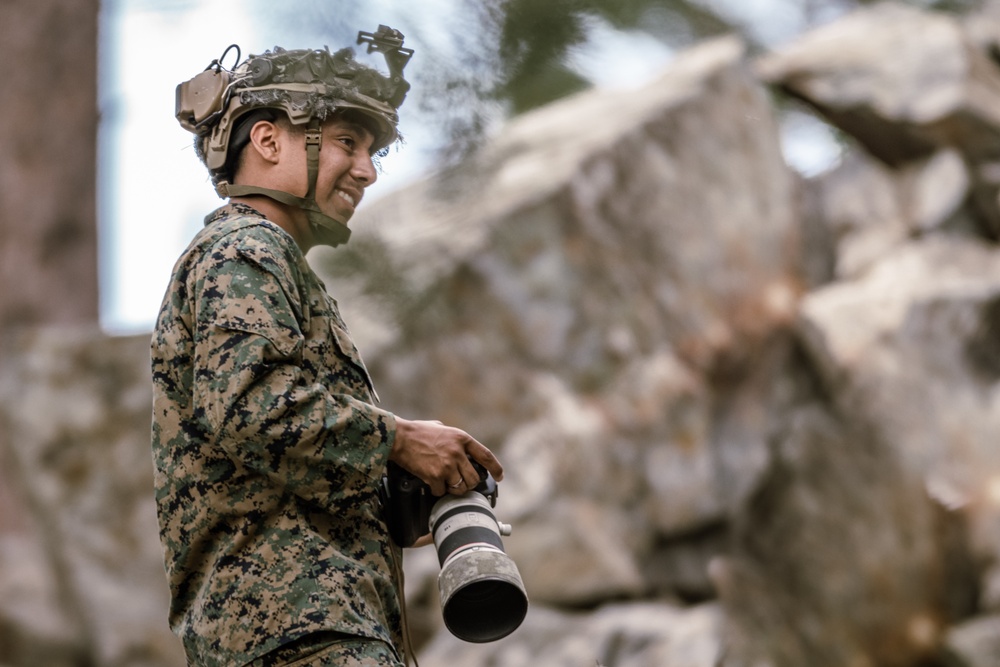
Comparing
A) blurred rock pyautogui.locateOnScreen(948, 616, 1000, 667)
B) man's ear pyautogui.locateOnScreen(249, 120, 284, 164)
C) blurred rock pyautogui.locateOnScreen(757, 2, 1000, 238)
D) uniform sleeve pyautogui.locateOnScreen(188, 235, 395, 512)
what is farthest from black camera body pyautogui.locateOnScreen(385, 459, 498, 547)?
blurred rock pyautogui.locateOnScreen(757, 2, 1000, 238)

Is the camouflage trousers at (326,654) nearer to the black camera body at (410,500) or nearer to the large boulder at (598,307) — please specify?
the black camera body at (410,500)

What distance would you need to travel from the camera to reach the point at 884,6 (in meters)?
8.77

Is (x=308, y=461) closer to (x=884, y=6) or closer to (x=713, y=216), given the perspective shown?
(x=713, y=216)

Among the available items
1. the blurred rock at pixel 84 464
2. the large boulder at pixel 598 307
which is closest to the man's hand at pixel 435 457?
the large boulder at pixel 598 307

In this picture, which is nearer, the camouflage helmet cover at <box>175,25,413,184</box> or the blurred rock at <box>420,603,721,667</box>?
the camouflage helmet cover at <box>175,25,413,184</box>

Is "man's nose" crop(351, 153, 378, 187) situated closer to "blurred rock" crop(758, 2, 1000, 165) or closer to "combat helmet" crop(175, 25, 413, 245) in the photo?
"combat helmet" crop(175, 25, 413, 245)

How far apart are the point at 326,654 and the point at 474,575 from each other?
0.23 m

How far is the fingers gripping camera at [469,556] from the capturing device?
1580mm

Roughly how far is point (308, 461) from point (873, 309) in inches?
235

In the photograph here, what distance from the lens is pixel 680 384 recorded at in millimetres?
6836

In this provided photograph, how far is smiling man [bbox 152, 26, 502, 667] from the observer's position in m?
1.61

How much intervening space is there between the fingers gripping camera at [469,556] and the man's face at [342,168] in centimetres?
41

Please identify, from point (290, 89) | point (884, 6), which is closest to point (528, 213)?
point (884, 6)

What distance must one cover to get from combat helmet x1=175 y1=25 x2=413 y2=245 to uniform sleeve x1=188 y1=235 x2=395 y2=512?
0.78 ft
